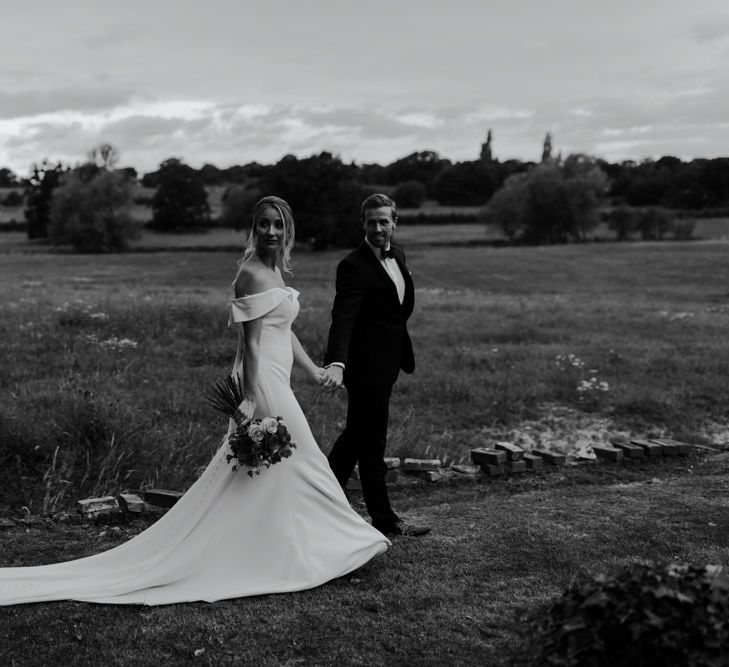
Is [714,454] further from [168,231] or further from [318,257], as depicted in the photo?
[168,231]

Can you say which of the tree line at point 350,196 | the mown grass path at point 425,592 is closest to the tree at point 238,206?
the tree line at point 350,196

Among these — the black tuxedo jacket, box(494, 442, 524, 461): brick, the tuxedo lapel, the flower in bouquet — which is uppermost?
the tuxedo lapel

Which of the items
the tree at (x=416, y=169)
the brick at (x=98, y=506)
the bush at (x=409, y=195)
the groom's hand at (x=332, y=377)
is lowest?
the brick at (x=98, y=506)

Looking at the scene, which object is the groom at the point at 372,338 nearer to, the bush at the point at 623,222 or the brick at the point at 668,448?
the brick at the point at 668,448

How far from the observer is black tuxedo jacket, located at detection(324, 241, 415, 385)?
673 cm

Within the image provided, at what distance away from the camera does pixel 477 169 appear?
108 m

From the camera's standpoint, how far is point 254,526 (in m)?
5.71

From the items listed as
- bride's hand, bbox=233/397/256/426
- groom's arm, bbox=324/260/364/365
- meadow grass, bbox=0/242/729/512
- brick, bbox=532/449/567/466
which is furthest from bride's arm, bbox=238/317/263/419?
brick, bbox=532/449/567/466

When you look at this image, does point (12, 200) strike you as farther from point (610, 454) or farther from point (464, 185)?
point (610, 454)

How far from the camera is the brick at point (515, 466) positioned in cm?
931

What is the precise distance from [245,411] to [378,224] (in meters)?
1.96

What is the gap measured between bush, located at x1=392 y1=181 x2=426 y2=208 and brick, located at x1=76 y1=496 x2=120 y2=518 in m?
94.4

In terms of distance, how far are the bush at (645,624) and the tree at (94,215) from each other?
7942cm

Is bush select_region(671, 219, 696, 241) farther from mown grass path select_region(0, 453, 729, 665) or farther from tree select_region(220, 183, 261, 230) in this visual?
mown grass path select_region(0, 453, 729, 665)
